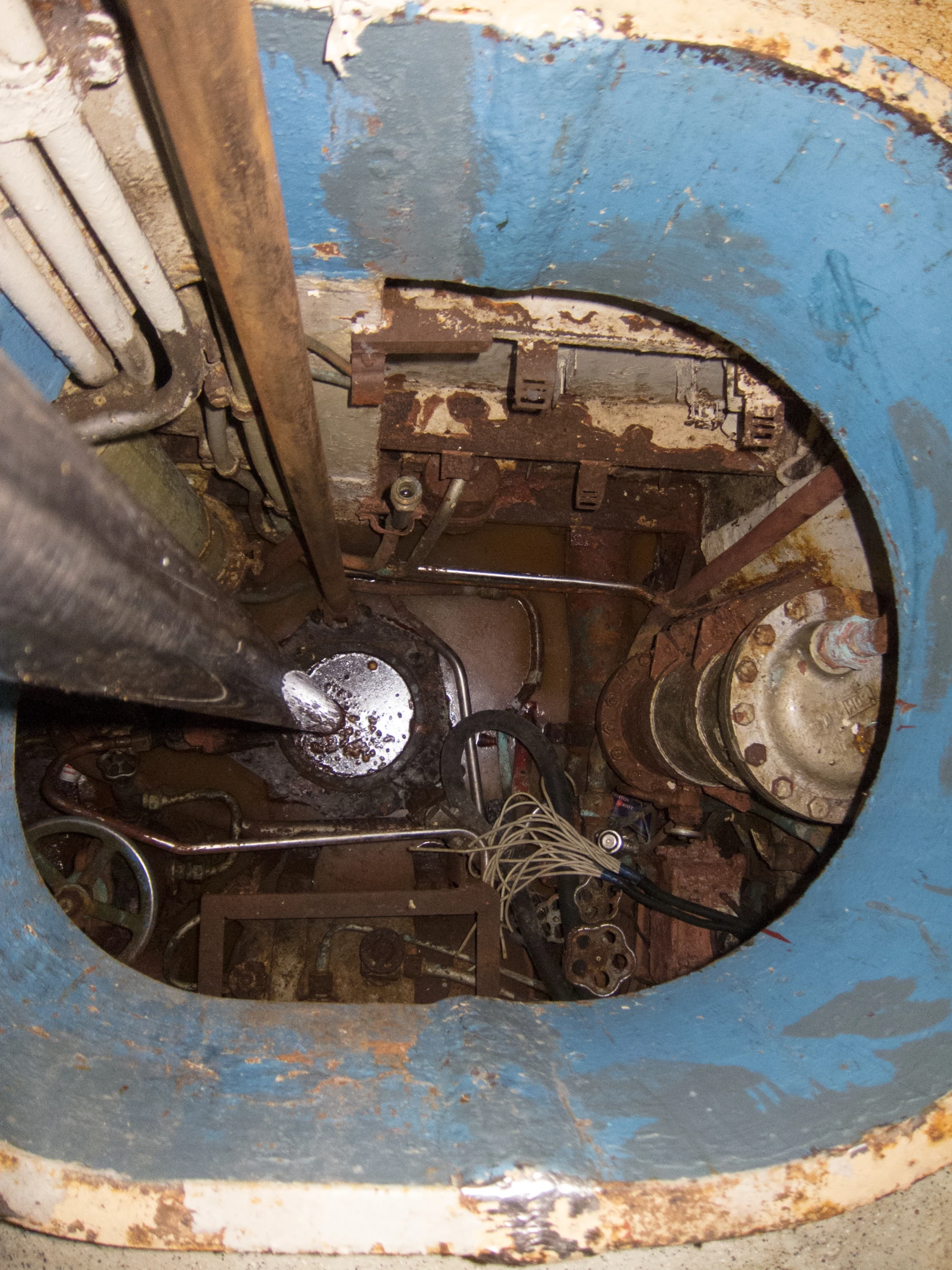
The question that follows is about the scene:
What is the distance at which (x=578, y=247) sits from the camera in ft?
3.96

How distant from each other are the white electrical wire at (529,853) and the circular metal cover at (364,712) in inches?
19.5

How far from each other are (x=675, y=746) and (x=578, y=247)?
1.55m

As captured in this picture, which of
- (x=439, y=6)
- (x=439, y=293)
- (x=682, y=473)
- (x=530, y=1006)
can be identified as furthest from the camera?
(x=682, y=473)

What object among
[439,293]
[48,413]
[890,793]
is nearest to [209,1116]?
[48,413]

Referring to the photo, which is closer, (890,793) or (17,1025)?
(17,1025)

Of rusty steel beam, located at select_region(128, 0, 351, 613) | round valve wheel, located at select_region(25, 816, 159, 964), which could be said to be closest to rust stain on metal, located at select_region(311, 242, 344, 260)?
rusty steel beam, located at select_region(128, 0, 351, 613)

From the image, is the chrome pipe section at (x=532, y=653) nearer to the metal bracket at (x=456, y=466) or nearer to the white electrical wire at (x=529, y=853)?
the white electrical wire at (x=529, y=853)

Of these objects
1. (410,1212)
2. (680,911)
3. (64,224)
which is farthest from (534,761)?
(64,224)

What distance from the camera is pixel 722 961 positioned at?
142cm

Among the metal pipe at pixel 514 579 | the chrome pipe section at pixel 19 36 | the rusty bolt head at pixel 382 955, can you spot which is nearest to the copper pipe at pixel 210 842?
the rusty bolt head at pixel 382 955

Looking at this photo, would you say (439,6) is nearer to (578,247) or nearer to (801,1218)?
(578,247)

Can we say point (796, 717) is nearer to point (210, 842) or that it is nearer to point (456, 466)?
point (456, 466)

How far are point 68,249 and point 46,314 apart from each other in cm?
11

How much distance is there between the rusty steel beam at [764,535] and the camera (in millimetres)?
1899
